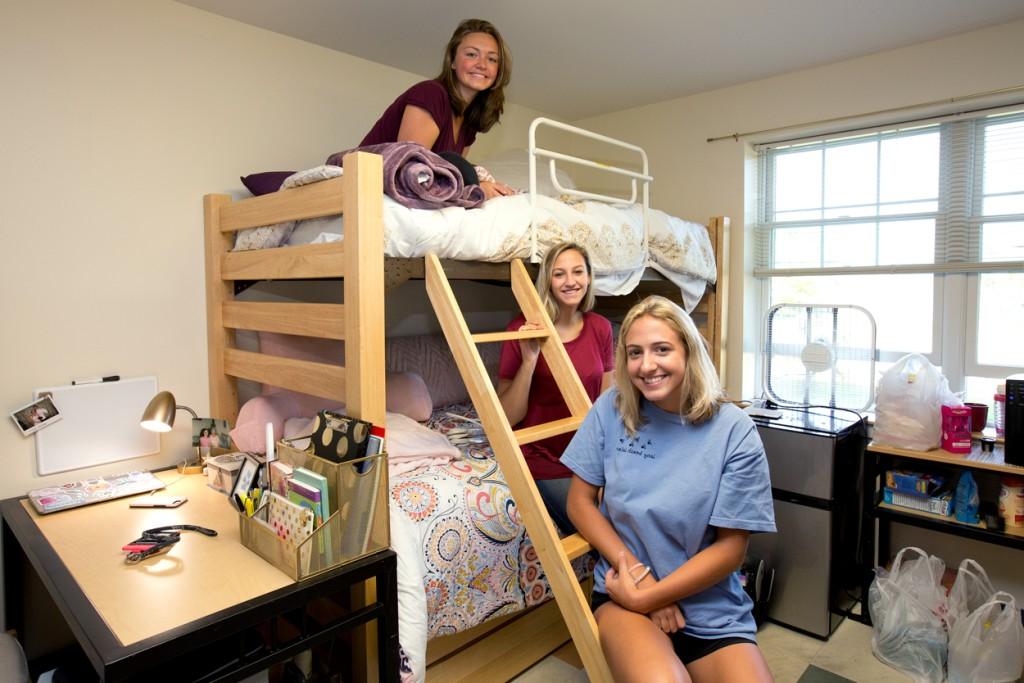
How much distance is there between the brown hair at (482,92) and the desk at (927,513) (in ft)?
6.30

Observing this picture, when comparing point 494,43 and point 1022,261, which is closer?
point 494,43

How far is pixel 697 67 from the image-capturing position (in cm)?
303

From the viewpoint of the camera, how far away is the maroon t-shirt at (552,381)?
214 centimetres

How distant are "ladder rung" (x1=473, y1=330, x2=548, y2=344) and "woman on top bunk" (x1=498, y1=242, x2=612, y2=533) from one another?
0.03 metres

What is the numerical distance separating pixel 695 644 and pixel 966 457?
1.49 meters

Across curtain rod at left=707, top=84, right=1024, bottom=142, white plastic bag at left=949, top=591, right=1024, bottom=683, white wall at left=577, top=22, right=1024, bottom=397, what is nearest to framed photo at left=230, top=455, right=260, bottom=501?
white plastic bag at left=949, top=591, right=1024, bottom=683

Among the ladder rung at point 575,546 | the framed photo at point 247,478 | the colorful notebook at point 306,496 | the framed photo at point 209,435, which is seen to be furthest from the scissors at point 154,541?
the ladder rung at point 575,546

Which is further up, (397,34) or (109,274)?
(397,34)

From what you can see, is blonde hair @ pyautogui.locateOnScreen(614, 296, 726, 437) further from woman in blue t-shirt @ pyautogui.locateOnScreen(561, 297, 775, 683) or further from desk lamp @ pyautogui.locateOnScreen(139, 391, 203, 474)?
desk lamp @ pyautogui.locateOnScreen(139, 391, 203, 474)

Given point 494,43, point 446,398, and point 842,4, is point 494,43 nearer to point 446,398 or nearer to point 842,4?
point 842,4

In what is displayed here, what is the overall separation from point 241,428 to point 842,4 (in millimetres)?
2668

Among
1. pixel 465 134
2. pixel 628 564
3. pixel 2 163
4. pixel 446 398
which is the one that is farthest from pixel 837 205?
pixel 2 163

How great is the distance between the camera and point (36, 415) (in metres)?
2.07

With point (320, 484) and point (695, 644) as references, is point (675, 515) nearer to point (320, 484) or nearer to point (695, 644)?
point (695, 644)
